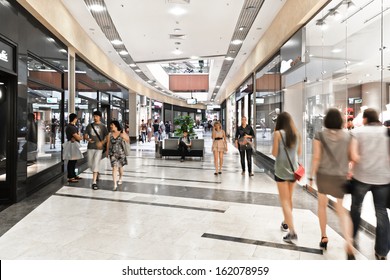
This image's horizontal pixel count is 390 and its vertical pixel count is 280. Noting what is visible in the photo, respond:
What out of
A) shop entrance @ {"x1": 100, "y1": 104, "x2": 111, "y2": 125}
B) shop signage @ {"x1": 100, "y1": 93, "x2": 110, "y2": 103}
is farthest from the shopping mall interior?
shop entrance @ {"x1": 100, "y1": 104, "x2": 111, "y2": 125}

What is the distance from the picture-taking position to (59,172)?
7.97m

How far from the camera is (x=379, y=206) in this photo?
2.90 m

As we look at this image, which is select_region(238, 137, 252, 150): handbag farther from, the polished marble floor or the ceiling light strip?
the ceiling light strip

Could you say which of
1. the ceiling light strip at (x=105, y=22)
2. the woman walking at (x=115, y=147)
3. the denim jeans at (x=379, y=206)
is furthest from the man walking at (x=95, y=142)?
the denim jeans at (x=379, y=206)

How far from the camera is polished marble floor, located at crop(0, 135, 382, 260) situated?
3.20 meters

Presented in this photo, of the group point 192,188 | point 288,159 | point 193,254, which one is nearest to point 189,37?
point 192,188

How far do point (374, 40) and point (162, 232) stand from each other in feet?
13.1

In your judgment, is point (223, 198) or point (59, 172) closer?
point (223, 198)

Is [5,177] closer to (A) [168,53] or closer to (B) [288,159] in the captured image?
(B) [288,159]

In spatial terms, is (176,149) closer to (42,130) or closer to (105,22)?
(105,22)

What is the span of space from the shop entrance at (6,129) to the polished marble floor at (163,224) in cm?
37

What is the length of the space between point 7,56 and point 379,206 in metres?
5.59

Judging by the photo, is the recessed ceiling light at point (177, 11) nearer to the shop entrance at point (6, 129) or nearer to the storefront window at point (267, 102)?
the storefront window at point (267, 102)

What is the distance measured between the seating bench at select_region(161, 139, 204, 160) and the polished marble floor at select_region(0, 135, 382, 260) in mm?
4222
